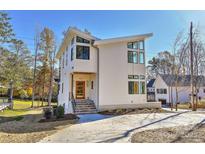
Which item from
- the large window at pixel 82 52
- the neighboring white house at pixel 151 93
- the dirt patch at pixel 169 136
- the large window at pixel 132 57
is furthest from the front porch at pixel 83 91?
the dirt patch at pixel 169 136

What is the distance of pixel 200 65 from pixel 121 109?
12640mm

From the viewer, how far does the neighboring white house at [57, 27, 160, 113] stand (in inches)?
565

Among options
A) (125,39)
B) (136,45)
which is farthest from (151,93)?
(125,39)

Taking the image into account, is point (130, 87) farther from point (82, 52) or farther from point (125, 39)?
point (82, 52)

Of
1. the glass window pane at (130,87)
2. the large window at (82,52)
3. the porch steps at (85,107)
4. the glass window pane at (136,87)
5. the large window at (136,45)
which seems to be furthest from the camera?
the large window at (136,45)

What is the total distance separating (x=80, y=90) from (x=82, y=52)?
11.2 feet

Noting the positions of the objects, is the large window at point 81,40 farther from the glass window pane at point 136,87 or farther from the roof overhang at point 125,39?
the glass window pane at point 136,87

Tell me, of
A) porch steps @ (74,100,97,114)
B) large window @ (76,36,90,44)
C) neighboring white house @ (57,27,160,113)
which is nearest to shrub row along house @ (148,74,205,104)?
neighboring white house @ (57,27,160,113)

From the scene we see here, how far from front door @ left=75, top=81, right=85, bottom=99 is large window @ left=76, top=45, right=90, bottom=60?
108 inches

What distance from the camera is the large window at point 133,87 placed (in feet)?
51.0

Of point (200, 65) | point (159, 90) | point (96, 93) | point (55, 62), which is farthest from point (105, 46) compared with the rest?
point (159, 90)

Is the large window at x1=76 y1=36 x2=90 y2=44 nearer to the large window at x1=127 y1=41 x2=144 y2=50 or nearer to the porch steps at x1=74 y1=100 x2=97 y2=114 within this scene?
the large window at x1=127 y1=41 x2=144 y2=50

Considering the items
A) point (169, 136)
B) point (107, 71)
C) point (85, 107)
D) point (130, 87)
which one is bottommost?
point (169, 136)

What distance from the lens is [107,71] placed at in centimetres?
1472
